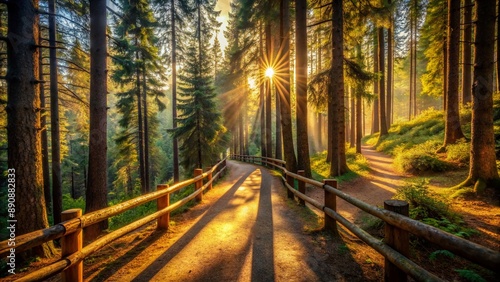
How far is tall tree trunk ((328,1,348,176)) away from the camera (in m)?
10.5

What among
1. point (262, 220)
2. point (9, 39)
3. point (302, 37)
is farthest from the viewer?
point (302, 37)

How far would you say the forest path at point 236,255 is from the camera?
3410mm

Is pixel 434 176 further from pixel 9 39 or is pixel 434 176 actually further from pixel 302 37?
pixel 9 39

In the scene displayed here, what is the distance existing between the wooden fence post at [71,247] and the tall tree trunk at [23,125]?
110 inches

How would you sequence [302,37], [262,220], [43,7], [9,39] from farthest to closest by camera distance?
1. [43,7]
2. [302,37]
3. [262,220]
4. [9,39]

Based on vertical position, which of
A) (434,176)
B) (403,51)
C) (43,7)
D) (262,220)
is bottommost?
(262,220)

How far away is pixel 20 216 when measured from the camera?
4738mm

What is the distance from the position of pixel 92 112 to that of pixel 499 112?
18.7 m

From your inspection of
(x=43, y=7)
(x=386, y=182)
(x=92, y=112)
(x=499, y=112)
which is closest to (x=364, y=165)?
(x=386, y=182)

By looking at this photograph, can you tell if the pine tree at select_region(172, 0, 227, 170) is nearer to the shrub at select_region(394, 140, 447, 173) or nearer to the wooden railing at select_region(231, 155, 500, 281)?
the shrub at select_region(394, 140, 447, 173)

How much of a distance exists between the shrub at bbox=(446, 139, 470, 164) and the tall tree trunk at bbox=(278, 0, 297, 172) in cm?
705

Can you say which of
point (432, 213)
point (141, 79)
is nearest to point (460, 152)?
point (432, 213)

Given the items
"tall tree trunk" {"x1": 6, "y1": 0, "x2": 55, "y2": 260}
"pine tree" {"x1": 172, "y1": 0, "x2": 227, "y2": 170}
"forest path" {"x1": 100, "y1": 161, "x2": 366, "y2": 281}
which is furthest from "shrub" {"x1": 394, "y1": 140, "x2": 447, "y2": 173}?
"tall tree trunk" {"x1": 6, "y1": 0, "x2": 55, "y2": 260}

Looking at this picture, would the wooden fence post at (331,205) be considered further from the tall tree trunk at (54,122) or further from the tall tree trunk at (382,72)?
the tall tree trunk at (382,72)
